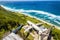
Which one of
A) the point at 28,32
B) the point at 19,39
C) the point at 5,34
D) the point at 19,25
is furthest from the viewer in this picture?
the point at 19,25

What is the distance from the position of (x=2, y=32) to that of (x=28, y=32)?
2.97m

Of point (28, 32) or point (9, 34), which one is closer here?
point (9, 34)

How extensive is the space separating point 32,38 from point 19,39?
211 centimetres

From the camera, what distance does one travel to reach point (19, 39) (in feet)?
57.8

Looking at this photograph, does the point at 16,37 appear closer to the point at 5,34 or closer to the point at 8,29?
the point at 5,34

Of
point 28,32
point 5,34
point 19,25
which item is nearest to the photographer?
point 5,34

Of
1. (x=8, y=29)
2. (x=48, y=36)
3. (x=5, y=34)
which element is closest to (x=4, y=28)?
(x=8, y=29)

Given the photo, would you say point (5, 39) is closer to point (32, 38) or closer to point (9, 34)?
point (9, 34)

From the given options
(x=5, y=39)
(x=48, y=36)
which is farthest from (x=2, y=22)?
(x=48, y=36)

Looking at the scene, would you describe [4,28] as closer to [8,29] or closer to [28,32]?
[8,29]

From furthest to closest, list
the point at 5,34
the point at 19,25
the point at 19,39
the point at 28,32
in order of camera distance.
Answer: the point at 19,25, the point at 28,32, the point at 5,34, the point at 19,39

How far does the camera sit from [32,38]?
63.2 feet

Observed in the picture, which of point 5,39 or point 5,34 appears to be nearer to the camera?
point 5,39

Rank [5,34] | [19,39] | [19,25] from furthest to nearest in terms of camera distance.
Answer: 1. [19,25]
2. [5,34]
3. [19,39]
